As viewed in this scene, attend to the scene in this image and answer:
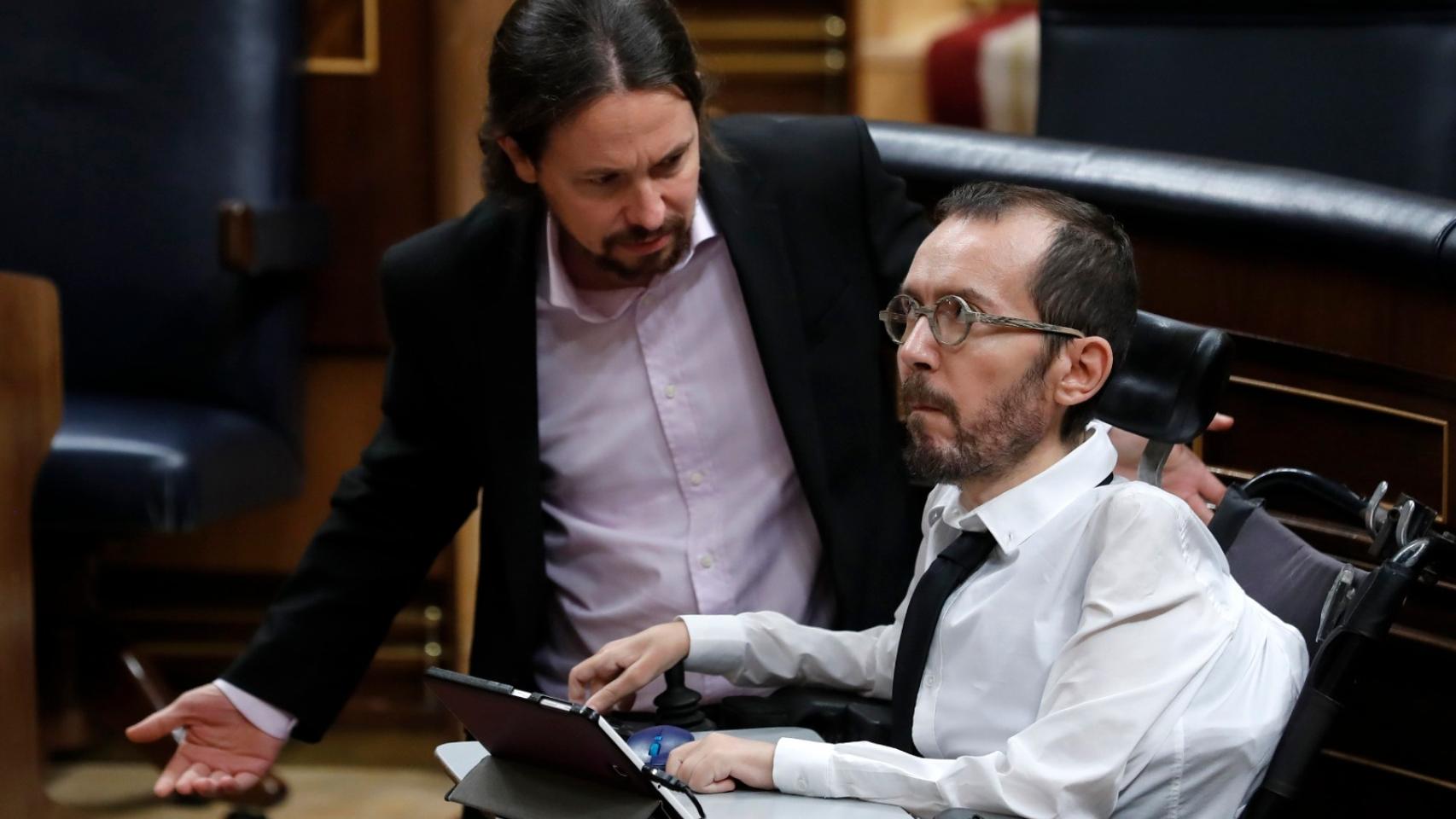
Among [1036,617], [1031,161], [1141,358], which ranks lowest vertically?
[1036,617]

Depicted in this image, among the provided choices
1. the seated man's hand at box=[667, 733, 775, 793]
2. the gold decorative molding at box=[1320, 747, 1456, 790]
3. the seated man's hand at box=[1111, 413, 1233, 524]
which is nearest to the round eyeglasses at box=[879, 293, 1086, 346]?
the seated man's hand at box=[1111, 413, 1233, 524]

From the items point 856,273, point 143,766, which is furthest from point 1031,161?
point 143,766

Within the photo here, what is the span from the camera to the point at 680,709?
1567mm

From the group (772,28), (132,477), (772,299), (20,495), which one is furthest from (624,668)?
(772,28)

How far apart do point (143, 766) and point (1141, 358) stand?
222cm

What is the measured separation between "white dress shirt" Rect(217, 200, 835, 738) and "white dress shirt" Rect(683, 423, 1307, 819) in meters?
0.46

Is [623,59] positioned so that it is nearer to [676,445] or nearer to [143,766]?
[676,445]

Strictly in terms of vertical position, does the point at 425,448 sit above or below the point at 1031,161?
below

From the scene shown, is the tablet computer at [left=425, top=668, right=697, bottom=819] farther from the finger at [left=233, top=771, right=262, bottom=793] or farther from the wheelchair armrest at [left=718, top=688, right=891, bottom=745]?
the finger at [left=233, top=771, right=262, bottom=793]

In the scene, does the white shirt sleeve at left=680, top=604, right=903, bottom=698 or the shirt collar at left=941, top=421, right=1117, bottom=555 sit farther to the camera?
the white shirt sleeve at left=680, top=604, right=903, bottom=698

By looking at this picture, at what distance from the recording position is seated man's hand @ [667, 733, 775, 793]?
1386 mm

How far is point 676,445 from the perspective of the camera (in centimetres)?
194

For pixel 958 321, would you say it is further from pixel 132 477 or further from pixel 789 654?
pixel 132 477

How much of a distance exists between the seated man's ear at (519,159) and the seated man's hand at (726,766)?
748 mm
